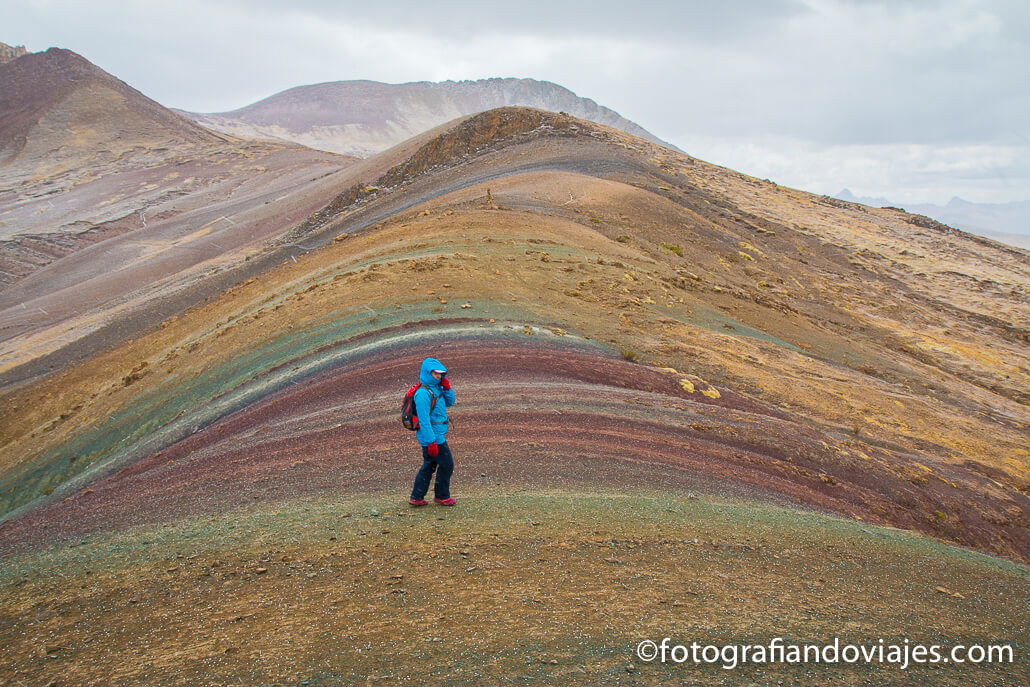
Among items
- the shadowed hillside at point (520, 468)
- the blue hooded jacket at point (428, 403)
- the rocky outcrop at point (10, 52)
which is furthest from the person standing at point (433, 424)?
the rocky outcrop at point (10, 52)

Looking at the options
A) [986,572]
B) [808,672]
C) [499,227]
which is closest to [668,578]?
[808,672]

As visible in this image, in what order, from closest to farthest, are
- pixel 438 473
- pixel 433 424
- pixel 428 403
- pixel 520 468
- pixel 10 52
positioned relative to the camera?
pixel 428 403 < pixel 433 424 < pixel 438 473 < pixel 520 468 < pixel 10 52

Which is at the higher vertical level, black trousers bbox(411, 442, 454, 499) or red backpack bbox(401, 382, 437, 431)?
red backpack bbox(401, 382, 437, 431)

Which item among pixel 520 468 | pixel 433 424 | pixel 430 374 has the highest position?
pixel 430 374

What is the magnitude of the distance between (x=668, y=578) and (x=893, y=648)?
192 centimetres

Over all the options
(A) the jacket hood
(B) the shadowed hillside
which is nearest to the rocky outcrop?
(B) the shadowed hillside

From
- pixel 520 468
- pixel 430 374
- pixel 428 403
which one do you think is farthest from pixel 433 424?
pixel 520 468

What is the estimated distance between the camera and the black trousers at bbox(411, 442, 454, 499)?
7.28 meters

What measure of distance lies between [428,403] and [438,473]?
96 centimetres

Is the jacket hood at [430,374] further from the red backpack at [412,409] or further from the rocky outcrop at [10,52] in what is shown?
the rocky outcrop at [10,52]

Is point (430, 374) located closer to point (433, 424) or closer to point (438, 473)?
point (433, 424)

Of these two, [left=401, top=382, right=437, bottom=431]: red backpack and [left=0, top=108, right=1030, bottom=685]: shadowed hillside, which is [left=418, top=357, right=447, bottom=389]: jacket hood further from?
[left=0, top=108, right=1030, bottom=685]: shadowed hillside

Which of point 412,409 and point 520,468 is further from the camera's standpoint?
point 520,468

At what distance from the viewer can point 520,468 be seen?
887 cm
